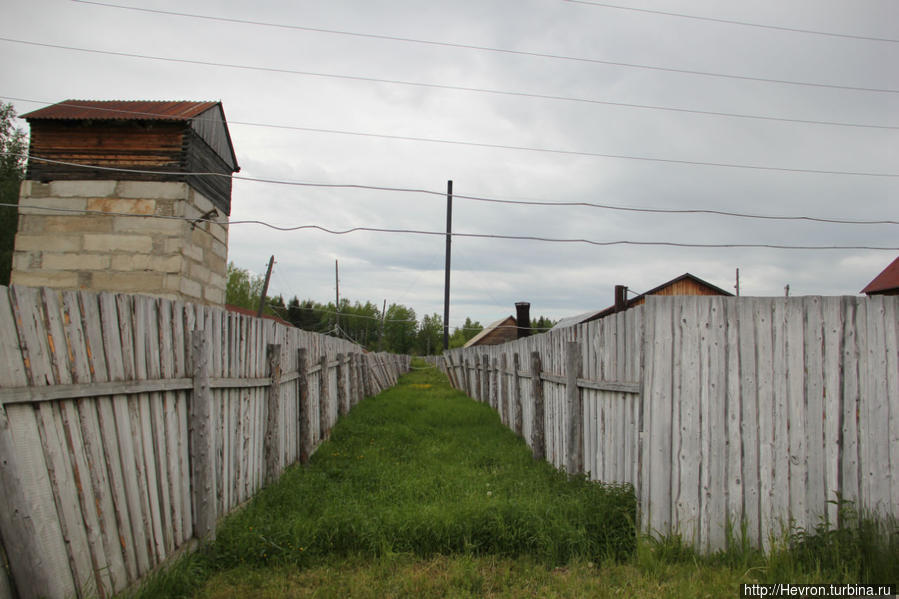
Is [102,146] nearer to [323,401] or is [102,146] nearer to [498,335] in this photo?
[323,401]

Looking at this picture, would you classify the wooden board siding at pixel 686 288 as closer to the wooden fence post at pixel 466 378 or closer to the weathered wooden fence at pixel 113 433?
the wooden fence post at pixel 466 378

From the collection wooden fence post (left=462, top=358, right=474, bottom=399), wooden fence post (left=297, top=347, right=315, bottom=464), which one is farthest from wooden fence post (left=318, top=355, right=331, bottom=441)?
wooden fence post (left=462, top=358, right=474, bottom=399)

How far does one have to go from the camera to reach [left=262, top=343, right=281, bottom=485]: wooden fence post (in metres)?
6.19

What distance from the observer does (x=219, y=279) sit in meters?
15.4

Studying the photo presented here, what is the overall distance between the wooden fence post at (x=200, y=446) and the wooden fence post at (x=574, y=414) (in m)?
3.62

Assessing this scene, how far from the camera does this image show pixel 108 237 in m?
12.9

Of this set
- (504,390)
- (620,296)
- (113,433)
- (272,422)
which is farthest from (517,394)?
(620,296)

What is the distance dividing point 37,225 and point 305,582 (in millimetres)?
13128

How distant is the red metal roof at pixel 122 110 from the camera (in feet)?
43.8

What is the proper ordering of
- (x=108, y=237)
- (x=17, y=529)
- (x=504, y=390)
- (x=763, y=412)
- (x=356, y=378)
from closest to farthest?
(x=17, y=529), (x=763, y=412), (x=504, y=390), (x=108, y=237), (x=356, y=378)

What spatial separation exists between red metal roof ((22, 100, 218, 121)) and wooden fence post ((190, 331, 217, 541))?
11114 millimetres

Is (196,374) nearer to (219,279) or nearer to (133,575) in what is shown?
(133,575)

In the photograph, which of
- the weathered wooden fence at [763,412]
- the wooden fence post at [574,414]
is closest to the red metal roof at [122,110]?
the wooden fence post at [574,414]

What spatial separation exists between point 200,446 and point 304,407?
134 inches
